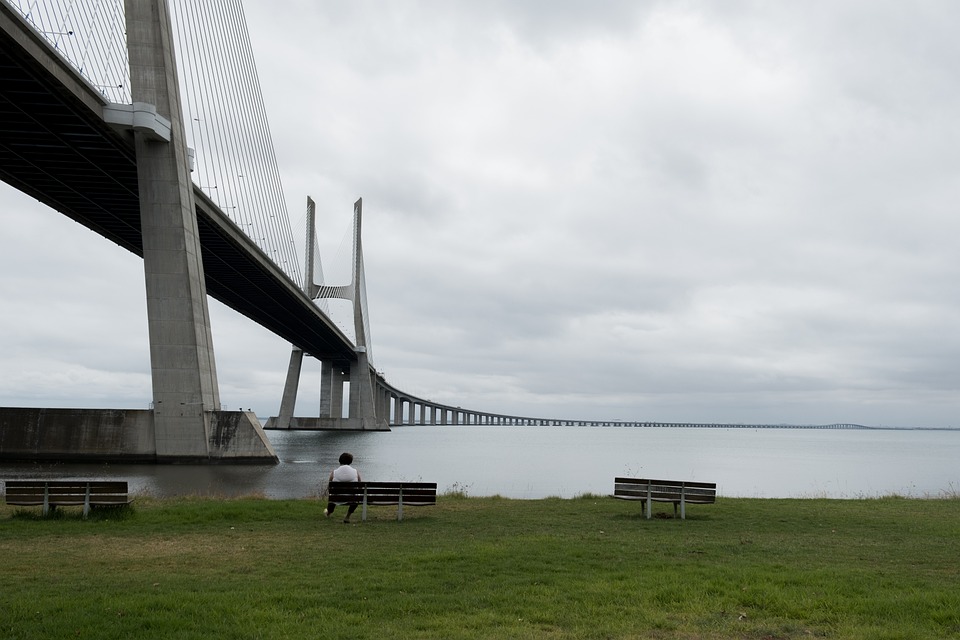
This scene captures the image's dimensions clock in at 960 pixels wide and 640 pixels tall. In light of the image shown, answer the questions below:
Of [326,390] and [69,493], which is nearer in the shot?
[69,493]

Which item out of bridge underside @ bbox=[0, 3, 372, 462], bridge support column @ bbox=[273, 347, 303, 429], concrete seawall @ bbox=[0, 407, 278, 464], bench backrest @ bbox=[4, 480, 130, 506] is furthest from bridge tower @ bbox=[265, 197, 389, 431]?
bench backrest @ bbox=[4, 480, 130, 506]

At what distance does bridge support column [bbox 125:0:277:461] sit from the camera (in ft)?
97.3

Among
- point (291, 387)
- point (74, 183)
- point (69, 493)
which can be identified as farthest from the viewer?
point (291, 387)

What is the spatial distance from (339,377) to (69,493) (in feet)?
317

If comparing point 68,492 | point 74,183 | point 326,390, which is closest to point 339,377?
point 326,390

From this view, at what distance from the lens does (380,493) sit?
12.1 meters

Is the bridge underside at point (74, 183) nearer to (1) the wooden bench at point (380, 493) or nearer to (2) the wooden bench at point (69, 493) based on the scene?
(2) the wooden bench at point (69, 493)

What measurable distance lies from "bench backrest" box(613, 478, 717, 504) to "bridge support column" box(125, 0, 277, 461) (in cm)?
2162

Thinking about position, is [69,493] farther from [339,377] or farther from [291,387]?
[339,377]

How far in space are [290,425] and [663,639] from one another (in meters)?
99.3

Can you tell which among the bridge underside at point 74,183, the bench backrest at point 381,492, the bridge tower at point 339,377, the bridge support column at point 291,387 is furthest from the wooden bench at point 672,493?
the bridge support column at point 291,387

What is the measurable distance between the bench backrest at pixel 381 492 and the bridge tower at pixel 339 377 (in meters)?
67.3

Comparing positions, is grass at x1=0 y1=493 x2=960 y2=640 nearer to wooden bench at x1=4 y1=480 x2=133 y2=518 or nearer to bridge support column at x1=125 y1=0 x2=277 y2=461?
wooden bench at x1=4 y1=480 x2=133 y2=518

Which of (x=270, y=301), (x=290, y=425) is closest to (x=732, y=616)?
(x=270, y=301)
